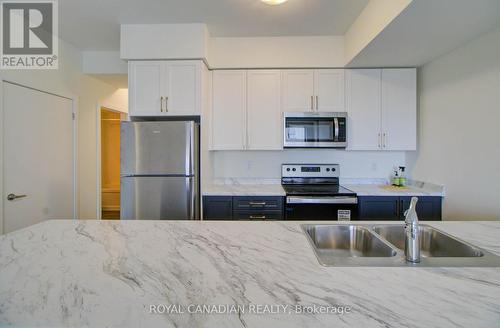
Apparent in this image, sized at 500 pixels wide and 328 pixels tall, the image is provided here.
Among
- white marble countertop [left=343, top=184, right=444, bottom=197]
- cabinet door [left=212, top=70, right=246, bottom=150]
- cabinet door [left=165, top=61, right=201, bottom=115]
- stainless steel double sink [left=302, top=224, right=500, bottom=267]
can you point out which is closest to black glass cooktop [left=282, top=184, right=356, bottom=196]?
white marble countertop [left=343, top=184, right=444, bottom=197]

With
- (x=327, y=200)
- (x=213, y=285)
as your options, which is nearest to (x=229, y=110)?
(x=327, y=200)

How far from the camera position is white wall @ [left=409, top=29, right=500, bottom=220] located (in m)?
2.01

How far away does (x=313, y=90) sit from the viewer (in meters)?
2.91

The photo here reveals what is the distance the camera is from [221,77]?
116 inches

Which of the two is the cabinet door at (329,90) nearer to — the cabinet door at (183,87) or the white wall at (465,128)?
the white wall at (465,128)

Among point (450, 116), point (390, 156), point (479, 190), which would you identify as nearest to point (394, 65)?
point (450, 116)

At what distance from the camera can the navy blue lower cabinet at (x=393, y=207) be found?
8.38 feet

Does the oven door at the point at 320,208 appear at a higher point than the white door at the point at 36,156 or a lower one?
lower

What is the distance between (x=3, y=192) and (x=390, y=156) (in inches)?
158

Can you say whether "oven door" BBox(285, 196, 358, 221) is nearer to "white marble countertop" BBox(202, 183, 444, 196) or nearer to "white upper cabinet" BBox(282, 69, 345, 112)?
"white marble countertop" BBox(202, 183, 444, 196)

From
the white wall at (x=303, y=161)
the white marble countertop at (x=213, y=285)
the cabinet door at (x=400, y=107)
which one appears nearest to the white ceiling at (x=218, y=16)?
the cabinet door at (x=400, y=107)

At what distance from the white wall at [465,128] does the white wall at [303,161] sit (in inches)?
17.5

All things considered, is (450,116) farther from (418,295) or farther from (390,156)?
(418,295)

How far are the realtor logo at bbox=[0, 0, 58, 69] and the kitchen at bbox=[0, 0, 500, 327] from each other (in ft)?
0.40
